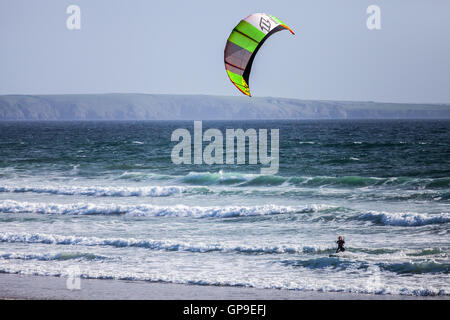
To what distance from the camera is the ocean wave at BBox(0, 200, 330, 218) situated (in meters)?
20.0

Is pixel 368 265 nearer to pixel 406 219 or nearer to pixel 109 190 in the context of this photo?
pixel 406 219

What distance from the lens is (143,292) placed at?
11.3 meters

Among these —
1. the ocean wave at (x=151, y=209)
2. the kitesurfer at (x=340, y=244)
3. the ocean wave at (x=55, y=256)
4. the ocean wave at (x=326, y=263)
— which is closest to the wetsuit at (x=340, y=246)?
the kitesurfer at (x=340, y=244)

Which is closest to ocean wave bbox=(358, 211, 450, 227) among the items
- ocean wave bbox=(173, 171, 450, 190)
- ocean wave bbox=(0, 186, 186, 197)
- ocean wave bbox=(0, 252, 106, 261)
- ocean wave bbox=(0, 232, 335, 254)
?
ocean wave bbox=(0, 232, 335, 254)

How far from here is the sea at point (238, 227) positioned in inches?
494

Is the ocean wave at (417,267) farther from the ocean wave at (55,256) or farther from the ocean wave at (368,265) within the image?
the ocean wave at (55,256)

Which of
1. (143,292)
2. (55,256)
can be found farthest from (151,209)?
(143,292)

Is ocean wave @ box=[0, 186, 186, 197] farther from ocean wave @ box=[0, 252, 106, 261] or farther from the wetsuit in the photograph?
the wetsuit

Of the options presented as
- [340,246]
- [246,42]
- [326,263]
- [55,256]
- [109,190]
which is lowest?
[109,190]

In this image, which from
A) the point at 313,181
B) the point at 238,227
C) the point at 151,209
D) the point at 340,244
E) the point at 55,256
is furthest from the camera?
the point at 313,181

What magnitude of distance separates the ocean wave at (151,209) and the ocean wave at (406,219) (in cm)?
223

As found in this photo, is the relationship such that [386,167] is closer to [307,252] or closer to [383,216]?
[383,216]

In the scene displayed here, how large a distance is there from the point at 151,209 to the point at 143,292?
31.9 feet
